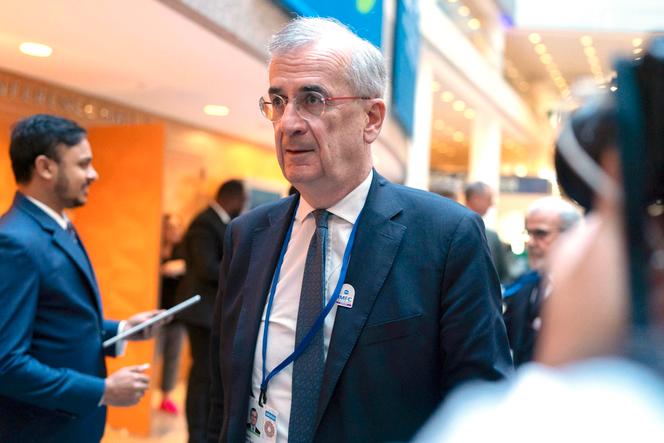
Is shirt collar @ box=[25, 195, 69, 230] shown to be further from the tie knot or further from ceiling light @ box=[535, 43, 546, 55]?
ceiling light @ box=[535, 43, 546, 55]

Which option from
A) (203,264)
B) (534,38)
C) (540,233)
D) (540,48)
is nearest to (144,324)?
(540,233)

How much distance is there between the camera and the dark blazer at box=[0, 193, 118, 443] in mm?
2502

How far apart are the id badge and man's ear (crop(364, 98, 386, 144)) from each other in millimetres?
763

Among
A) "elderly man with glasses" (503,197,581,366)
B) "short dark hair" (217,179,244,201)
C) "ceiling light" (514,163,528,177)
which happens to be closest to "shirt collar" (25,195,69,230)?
"elderly man with glasses" (503,197,581,366)

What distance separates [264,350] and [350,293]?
27cm

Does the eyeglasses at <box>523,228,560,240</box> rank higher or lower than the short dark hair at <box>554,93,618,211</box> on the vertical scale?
lower

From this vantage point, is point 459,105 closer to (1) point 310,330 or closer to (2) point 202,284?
(2) point 202,284

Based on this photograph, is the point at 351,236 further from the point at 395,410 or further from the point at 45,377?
the point at 45,377

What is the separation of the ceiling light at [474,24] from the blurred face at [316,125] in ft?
57.9

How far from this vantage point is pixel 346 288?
1.87 metres

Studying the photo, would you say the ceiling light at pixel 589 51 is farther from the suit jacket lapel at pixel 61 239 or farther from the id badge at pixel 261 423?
the id badge at pixel 261 423

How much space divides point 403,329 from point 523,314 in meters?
1.74

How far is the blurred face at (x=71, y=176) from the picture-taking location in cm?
292

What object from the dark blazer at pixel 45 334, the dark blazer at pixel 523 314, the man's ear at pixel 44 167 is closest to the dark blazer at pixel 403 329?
the dark blazer at pixel 45 334
